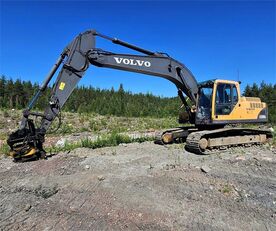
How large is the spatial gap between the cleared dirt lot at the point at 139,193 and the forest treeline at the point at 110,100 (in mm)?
22517

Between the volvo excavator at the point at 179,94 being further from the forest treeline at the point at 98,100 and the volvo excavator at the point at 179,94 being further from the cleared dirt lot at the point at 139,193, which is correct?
the forest treeline at the point at 98,100

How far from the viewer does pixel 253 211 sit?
4.27 m

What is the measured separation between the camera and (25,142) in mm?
7020

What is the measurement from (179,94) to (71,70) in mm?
4281

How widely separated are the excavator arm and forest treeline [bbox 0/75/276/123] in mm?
21429

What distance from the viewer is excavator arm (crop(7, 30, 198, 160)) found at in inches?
278

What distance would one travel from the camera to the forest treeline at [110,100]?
39.0 meters

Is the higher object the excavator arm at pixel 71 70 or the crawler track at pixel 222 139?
the excavator arm at pixel 71 70

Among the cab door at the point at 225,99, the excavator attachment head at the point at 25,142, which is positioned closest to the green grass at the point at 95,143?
the excavator attachment head at the point at 25,142

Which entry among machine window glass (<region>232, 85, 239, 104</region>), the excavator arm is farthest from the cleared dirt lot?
machine window glass (<region>232, 85, 239, 104</region>)

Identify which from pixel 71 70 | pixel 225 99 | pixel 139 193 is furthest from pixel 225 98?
pixel 139 193

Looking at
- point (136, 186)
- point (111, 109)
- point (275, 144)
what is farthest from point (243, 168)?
point (111, 109)

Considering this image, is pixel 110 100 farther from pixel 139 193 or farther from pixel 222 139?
pixel 139 193

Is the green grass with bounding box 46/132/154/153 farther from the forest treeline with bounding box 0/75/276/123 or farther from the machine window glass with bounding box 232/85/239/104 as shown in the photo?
the forest treeline with bounding box 0/75/276/123
